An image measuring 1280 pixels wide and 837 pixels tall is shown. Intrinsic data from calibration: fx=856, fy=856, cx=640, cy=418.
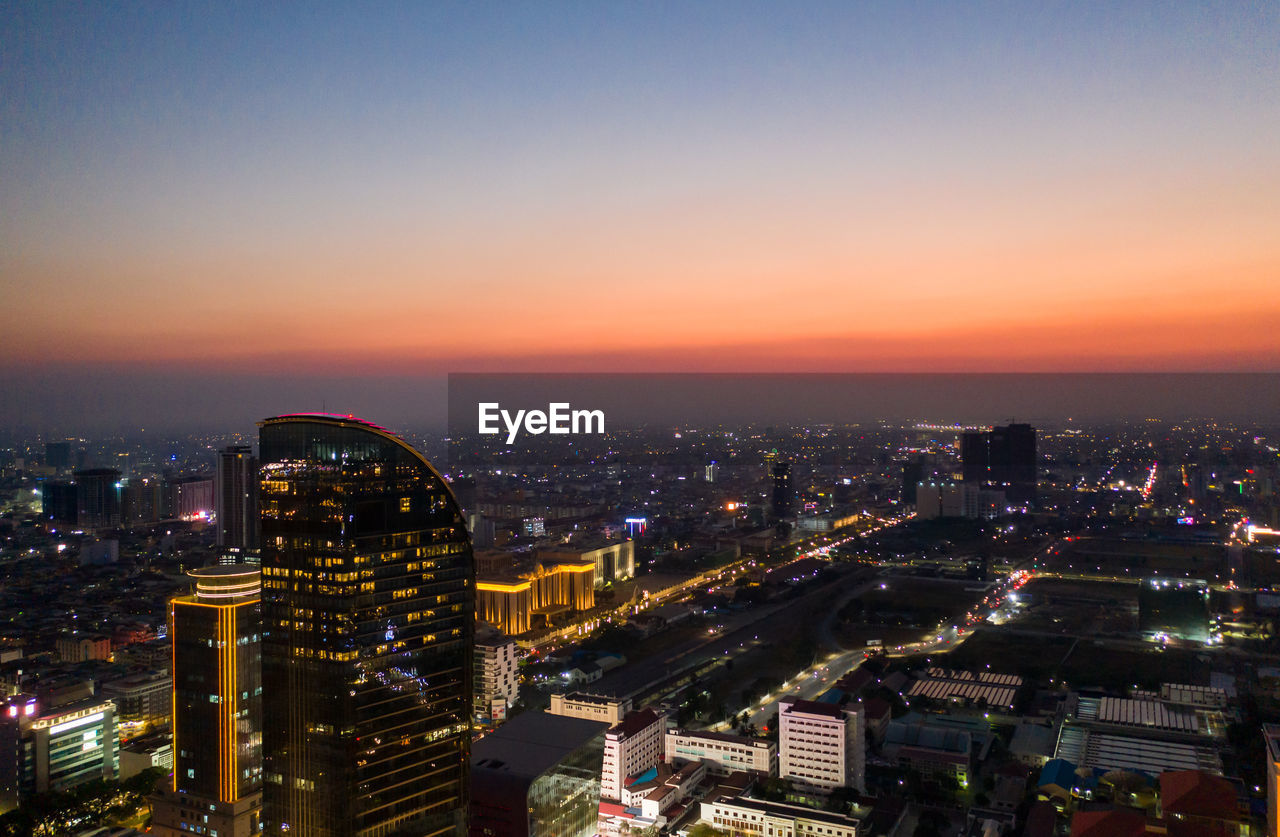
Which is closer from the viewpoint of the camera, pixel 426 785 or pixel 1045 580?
pixel 426 785

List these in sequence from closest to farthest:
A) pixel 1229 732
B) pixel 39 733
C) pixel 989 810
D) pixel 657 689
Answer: pixel 989 810
pixel 39 733
pixel 1229 732
pixel 657 689

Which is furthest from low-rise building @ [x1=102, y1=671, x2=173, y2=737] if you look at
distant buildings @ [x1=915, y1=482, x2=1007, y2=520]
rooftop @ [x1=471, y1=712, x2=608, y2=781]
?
distant buildings @ [x1=915, y1=482, x2=1007, y2=520]

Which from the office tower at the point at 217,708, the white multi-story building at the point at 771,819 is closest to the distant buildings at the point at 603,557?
the white multi-story building at the point at 771,819

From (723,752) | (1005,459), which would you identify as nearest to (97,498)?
(723,752)

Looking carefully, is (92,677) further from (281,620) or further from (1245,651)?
(1245,651)

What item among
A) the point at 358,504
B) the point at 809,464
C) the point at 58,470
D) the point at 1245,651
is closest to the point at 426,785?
the point at 358,504

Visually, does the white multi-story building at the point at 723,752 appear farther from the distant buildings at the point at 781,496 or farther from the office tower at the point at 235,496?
the distant buildings at the point at 781,496
